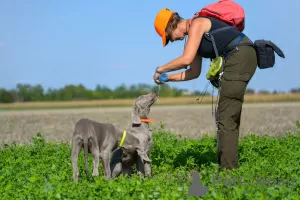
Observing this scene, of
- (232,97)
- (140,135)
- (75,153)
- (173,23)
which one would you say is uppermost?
(173,23)

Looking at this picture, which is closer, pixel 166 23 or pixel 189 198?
pixel 189 198

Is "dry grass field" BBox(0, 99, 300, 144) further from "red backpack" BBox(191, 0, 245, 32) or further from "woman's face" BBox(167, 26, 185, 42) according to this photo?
"red backpack" BBox(191, 0, 245, 32)

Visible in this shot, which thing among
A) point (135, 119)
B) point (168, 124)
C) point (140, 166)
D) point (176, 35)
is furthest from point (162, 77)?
point (168, 124)

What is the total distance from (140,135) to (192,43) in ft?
5.78

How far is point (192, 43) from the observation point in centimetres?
870

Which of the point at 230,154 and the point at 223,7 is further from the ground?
the point at 223,7

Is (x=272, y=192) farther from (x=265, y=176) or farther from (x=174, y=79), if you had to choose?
(x=174, y=79)

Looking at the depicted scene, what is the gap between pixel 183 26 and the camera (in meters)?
8.96

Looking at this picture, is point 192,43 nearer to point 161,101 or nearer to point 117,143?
point 117,143

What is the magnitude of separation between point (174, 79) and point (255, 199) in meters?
3.44

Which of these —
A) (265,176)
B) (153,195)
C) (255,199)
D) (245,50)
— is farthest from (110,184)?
(245,50)

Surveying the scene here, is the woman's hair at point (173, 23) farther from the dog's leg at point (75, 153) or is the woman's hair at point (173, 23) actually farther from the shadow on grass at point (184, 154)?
the shadow on grass at point (184, 154)

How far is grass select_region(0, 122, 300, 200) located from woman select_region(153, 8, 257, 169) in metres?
0.58

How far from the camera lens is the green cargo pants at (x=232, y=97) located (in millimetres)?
9023
